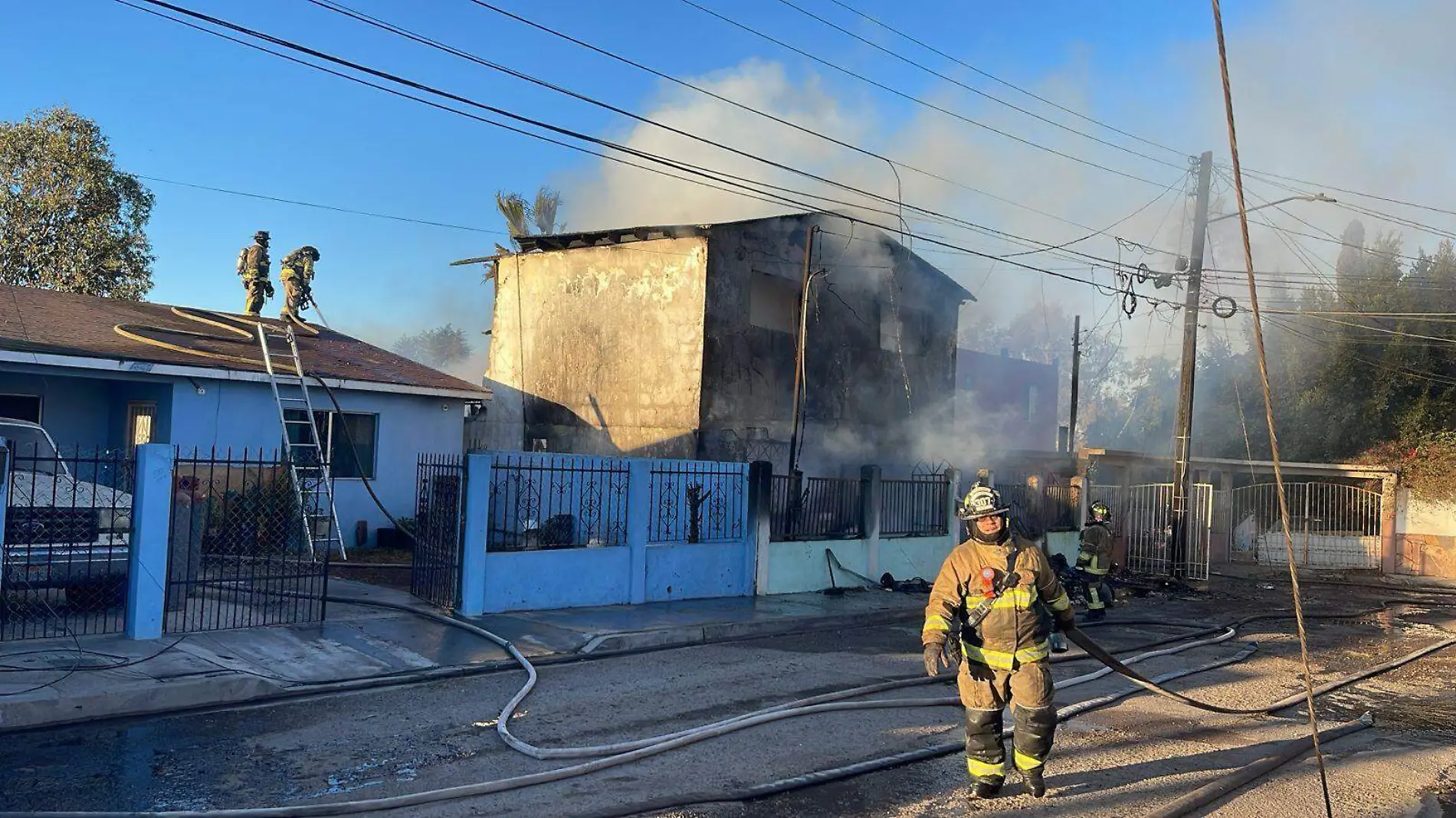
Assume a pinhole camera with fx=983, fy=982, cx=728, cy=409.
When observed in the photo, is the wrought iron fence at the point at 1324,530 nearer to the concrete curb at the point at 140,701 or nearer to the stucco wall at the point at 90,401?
the concrete curb at the point at 140,701

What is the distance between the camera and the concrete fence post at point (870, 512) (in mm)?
15344

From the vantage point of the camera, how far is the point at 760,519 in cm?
1373

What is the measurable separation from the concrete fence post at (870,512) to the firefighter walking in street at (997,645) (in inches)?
388

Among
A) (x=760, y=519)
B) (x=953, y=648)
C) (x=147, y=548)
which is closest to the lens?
(x=953, y=648)

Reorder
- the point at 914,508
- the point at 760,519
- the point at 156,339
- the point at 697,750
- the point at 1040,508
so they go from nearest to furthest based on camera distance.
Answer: the point at 697,750 → the point at 760,519 → the point at 156,339 → the point at 914,508 → the point at 1040,508

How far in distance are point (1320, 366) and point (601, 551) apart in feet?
82.2

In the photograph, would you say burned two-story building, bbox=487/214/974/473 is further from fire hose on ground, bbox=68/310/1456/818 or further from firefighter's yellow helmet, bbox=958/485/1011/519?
firefighter's yellow helmet, bbox=958/485/1011/519

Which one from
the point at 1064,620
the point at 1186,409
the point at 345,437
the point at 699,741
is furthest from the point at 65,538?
the point at 1186,409

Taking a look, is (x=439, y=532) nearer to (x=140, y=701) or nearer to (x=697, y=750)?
(x=140, y=701)

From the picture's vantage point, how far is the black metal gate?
10797mm

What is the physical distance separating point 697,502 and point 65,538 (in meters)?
7.02

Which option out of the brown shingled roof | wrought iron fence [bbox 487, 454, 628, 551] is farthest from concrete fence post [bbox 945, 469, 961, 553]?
the brown shingled roof

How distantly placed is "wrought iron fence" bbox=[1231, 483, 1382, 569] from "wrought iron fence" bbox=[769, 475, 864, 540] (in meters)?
14.0

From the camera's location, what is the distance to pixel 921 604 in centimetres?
1422
